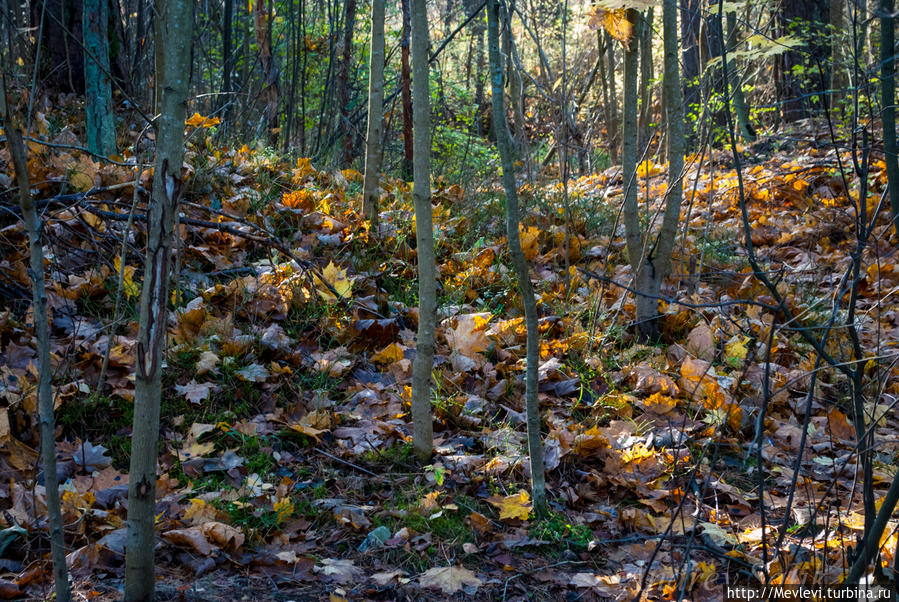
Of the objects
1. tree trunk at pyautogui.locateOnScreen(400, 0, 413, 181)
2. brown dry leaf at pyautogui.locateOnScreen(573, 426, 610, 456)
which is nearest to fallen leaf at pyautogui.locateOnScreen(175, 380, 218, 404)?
brown dry leaf at pyautogui.locateOnScreen(573, 426, 610, 456)

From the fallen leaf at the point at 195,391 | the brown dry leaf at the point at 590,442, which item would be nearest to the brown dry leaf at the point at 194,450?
the fallen leaf at the point at 195,391

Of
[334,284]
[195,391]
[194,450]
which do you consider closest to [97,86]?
[334,284]

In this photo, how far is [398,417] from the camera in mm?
2928

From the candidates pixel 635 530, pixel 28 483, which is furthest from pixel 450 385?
pixel 28 483

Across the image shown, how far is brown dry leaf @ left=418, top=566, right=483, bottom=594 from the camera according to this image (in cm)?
198

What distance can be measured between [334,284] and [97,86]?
2.27 metres

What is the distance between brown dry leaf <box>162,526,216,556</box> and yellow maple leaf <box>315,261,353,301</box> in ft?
5.83

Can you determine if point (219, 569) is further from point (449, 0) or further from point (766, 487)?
point (449, 0)

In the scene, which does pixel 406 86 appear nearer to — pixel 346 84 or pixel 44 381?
pixel 346 84

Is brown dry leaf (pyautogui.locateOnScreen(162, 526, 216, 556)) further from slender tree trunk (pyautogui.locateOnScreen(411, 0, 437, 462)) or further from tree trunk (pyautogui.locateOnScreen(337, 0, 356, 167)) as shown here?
tree trunk (pyautogui.locateOnScreen(337, 0, 356, 167))

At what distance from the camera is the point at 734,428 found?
292cm

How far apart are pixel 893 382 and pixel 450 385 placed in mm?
2298

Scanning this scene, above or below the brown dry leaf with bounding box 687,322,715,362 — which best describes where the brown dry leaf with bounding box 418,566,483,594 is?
below

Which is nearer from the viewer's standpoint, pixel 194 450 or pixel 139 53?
pixel 194 450
